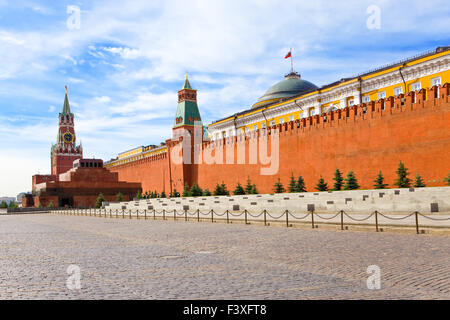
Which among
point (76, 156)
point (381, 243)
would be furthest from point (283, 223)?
point (76, 156)

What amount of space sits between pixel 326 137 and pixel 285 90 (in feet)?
61.0

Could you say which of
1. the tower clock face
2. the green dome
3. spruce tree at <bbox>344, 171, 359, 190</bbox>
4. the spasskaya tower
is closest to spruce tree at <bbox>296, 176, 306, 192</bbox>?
spruce tree at <bbox>344, 171, 359, 190</bbox>

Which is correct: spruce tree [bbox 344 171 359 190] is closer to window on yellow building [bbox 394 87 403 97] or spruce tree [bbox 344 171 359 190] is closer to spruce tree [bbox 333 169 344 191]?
spruce tree [bbox 333 169 344 191]

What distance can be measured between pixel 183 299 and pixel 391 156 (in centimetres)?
1809

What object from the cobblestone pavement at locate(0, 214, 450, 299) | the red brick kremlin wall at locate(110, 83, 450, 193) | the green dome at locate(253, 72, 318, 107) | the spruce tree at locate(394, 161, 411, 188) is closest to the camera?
the cobblestone pavement at locate(0, 214, 450, 299)

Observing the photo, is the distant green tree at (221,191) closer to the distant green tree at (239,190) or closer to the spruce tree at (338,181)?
the distant green tree at (239,190)

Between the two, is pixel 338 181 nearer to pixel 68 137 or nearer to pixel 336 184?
pixel 336 184

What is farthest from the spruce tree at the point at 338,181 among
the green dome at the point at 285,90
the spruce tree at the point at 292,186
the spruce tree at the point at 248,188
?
the green dome at the point at 285,90

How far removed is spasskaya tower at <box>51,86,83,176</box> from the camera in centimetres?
8462

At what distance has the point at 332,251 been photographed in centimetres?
773

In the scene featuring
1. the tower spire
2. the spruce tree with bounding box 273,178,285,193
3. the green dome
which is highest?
the tower spire

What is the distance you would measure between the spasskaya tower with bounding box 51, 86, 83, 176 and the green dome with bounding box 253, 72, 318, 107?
180 feet
